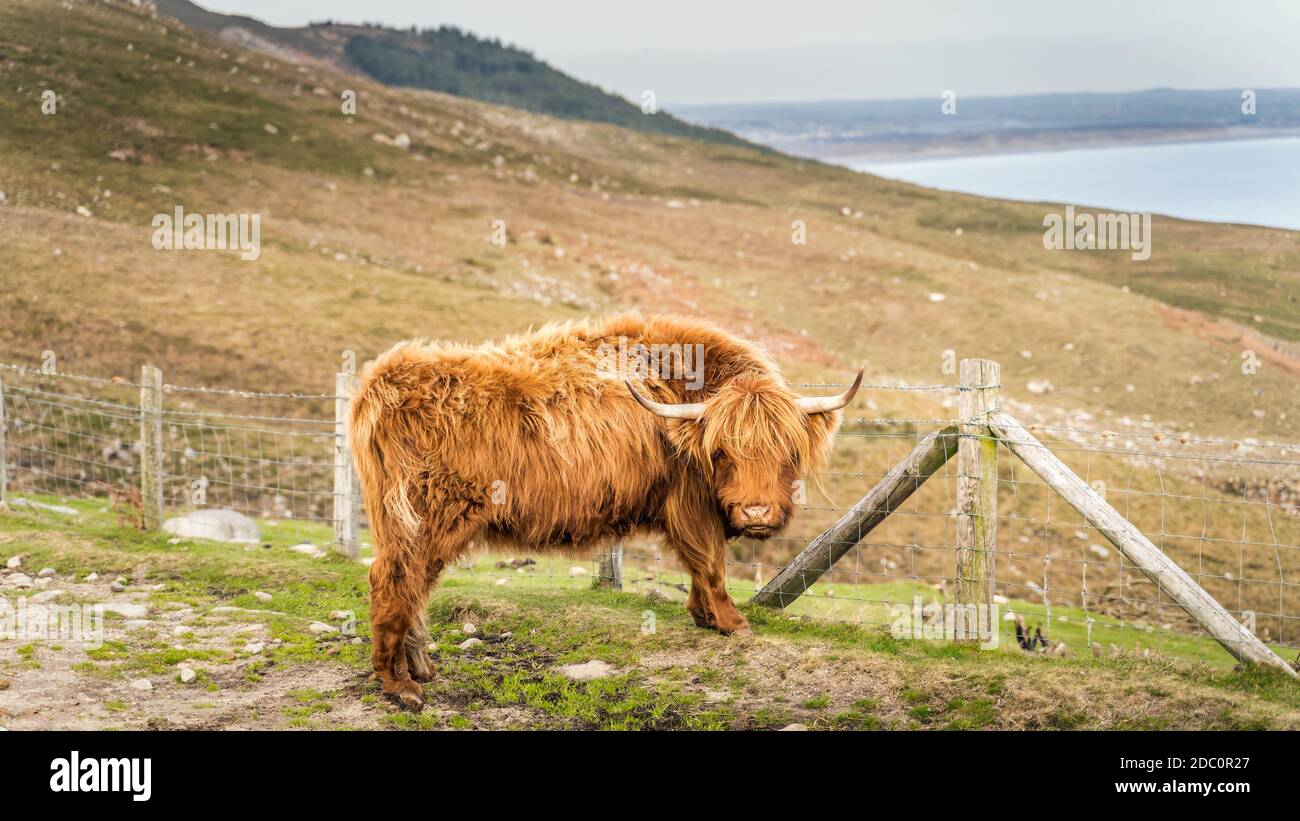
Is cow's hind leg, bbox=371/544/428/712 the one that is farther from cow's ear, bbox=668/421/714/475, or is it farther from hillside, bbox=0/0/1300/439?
hillside, bbox=0/0/1300/439

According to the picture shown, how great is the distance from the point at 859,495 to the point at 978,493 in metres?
12.4

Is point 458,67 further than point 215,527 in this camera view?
Yes

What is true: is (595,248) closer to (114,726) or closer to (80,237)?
(80,237)

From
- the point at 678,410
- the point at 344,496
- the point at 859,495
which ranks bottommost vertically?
the point at 859,495

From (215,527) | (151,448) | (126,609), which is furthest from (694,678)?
(215,527)

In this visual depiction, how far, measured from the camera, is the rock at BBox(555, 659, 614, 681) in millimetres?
6375

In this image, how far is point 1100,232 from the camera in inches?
1762

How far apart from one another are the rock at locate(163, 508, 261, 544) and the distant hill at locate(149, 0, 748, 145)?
3152 inches

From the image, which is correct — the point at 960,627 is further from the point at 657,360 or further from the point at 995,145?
the point at 995,145

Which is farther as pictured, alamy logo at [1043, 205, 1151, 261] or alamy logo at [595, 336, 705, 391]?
alamy logo at [1043, 205, 1151, 261]

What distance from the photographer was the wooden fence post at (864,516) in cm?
669

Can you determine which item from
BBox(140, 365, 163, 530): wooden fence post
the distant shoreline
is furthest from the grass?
the distant shoreline

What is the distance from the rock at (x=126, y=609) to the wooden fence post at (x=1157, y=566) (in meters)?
6.15
